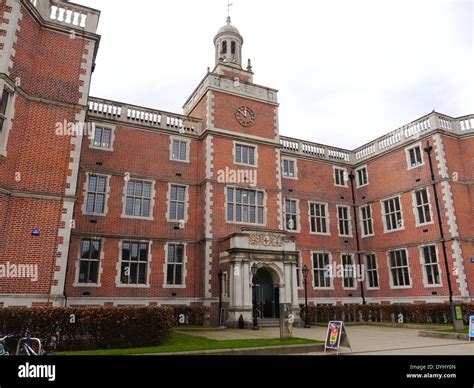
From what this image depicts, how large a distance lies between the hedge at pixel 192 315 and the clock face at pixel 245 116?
12.2 m

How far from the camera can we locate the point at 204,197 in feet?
72.5

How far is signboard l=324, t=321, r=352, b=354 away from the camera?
423 inches

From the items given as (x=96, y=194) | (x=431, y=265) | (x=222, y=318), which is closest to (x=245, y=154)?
(x=96, y=194)

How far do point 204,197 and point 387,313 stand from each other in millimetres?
13702

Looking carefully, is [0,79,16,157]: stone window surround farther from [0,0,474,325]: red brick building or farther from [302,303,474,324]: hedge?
[302,303,474,324]: hedge

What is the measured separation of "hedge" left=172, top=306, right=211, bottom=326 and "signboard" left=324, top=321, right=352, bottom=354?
10.2 meters

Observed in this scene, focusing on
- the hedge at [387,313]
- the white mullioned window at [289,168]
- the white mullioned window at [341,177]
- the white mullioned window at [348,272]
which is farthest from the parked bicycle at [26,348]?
the white mullioned window at [341,177]

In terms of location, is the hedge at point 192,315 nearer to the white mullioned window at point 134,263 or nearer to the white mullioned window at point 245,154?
the white mullioned window at point 134,263

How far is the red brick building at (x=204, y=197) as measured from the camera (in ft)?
45.1

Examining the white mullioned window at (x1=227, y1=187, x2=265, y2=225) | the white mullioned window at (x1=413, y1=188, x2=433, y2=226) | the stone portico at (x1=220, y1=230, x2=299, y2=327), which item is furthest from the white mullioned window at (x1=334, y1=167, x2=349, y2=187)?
the stone portico at (x1=220, y1=230, x2=299, y2=327)

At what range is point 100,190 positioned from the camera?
2048cm

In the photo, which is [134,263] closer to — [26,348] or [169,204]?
[169,204]
